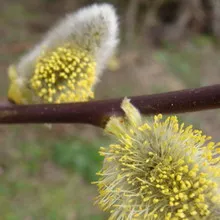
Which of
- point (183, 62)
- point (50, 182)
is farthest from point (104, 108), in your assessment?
point (183, 62)

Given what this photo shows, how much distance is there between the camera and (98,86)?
12.9 ft

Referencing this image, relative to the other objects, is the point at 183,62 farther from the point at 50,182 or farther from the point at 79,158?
the point at 50,182

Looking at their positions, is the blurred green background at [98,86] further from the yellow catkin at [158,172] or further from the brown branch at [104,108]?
the yellow catkin at [158,172]

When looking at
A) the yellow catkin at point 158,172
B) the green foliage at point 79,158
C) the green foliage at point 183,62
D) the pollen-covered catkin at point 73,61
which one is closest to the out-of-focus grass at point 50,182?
the green foliage at point 79,158

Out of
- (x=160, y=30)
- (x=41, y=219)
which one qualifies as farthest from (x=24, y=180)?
(x=160, y=30)

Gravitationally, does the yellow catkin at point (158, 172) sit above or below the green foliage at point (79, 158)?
below

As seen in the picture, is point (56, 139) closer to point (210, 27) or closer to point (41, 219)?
point (41, 219)

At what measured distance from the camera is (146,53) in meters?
4.70

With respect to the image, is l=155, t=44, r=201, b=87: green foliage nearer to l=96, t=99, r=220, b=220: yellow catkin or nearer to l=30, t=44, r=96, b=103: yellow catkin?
l=30, t=44, r=96, b=103: yellow catkin

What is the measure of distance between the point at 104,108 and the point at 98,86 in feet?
9.57

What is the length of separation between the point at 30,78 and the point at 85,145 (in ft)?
7.19

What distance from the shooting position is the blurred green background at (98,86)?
9.68ft

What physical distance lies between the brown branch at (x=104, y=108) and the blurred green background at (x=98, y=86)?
2.74 feet

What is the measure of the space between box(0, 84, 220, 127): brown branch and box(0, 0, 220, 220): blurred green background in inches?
32.8
